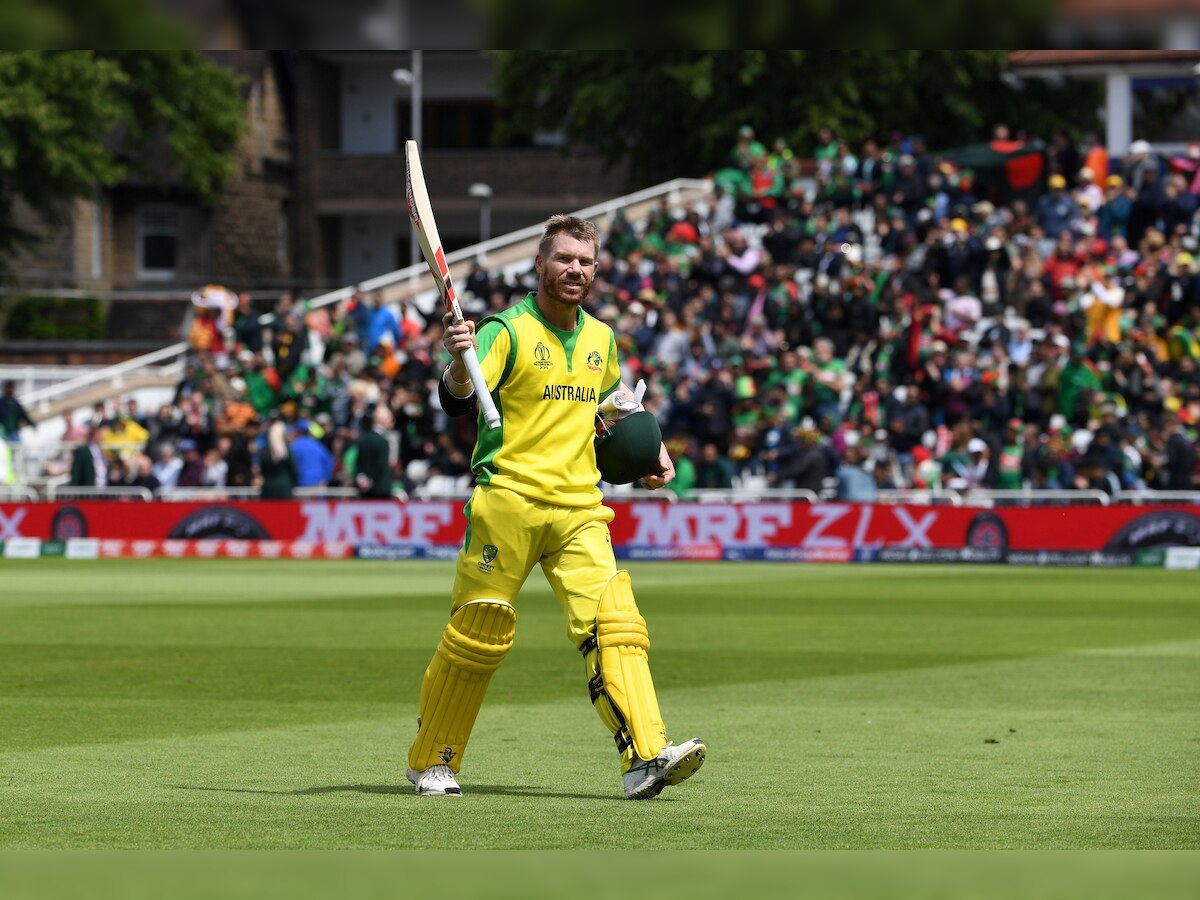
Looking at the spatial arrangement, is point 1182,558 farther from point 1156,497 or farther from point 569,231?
→ point 569,231

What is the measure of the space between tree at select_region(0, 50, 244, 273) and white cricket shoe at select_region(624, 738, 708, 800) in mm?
36695

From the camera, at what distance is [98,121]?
45406mm

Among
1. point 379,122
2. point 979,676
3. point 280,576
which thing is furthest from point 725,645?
point 379,122

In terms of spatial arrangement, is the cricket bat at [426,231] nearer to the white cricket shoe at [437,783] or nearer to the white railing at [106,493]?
the white cricket shoe at [437,783]

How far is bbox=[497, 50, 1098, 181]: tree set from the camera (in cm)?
4334

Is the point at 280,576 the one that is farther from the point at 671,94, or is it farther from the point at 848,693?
the point at 671,94

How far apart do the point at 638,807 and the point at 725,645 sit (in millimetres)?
8383

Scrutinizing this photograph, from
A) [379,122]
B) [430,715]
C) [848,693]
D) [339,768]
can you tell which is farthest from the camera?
[379,122]

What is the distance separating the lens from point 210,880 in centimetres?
406

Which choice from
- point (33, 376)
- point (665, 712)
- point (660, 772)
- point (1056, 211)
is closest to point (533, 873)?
point (660, 772)

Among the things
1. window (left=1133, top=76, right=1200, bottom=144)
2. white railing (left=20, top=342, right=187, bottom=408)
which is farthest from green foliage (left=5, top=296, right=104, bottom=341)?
window (left=1133, top=76, right=1200, bottom=144)

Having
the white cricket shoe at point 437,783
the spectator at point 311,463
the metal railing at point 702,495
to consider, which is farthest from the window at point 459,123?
the white cricket shoe at point 437,783

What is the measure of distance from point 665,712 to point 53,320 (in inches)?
1679

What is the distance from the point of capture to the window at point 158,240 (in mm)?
56125
